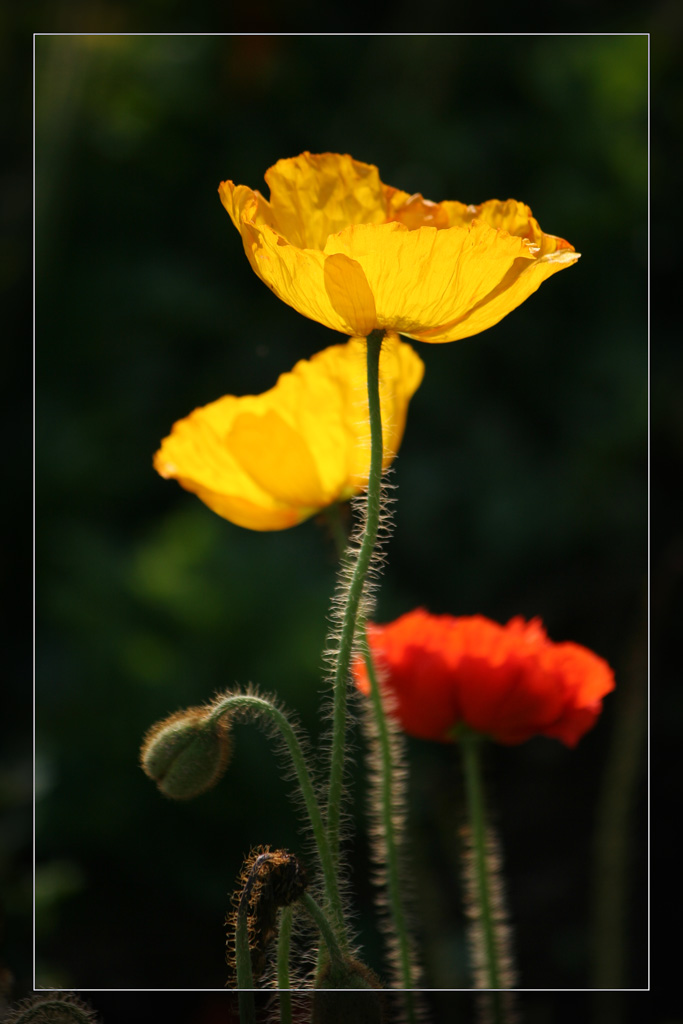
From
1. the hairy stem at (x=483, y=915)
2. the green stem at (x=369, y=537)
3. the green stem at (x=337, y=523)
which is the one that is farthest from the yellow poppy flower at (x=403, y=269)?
the hairy stem at (x=483, y=915)

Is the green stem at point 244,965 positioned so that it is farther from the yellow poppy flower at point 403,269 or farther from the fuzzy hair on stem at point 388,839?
the yellow poppy flower at point 403,269

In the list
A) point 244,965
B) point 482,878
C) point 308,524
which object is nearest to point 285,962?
point 244,965

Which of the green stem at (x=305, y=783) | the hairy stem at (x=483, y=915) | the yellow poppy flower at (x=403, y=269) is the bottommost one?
the hairy stem at (x=483, y=915)

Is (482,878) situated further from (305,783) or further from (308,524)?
(308,524)

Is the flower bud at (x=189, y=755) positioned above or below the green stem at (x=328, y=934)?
above

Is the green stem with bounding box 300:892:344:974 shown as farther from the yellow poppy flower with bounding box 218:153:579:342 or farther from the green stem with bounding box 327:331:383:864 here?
the yellow poppy flower with bounding box 218:153:579:342

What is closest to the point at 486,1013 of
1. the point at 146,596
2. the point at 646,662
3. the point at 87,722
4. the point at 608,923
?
the point at 608,923

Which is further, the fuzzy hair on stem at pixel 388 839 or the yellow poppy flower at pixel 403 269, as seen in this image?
the fuzzy hair on stem at pixel 388 839

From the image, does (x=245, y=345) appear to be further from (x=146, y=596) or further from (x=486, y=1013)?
(x=486, y=1013)

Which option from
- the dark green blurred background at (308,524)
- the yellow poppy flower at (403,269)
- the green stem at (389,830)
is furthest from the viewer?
the dark green blurred background at (308,524)
